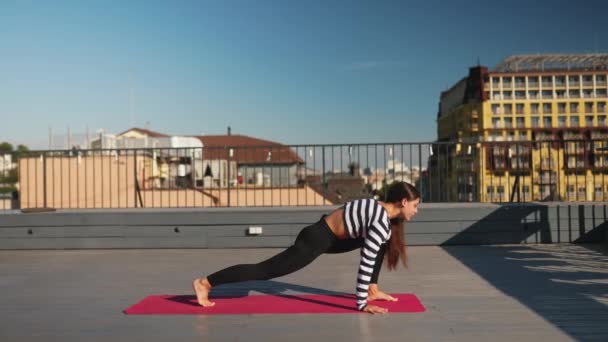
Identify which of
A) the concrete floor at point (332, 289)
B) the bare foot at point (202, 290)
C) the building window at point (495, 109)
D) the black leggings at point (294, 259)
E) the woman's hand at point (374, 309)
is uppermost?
the building window at point (495, 109)

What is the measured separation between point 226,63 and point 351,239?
117 feet

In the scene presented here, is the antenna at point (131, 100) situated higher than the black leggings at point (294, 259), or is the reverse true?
the antenna at point (131, 100)

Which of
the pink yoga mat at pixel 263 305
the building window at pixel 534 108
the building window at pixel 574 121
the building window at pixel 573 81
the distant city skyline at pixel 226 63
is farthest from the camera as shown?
the building window at pixel 574 121

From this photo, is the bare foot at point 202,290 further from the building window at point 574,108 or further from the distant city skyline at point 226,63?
the building window at point 574,108

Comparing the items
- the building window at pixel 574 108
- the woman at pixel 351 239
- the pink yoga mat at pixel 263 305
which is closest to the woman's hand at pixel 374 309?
the woman at pixel 351 239

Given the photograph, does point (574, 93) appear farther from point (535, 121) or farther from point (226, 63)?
point (226, 63)

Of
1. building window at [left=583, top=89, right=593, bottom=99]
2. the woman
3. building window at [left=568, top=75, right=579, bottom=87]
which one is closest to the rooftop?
building window at [left=568, top=75, right=579, bottom=87]

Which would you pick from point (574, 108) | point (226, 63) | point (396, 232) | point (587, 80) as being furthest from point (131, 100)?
point (574, 108)

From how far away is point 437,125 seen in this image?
146875mm

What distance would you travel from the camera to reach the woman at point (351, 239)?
3.98m

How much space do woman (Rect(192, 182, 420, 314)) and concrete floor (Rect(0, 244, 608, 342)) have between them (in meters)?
0.26

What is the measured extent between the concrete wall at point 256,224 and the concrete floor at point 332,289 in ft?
0.90

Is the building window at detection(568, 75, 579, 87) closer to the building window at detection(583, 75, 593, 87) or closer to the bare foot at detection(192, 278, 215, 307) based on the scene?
the building window at detection(583, 75, 593, 87)

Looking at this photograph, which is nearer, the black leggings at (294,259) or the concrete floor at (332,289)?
the concrete floor at (332,289)
